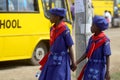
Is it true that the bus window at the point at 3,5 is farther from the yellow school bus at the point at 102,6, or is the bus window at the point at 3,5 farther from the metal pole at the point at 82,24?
the yellow school bus at the point at 102,6

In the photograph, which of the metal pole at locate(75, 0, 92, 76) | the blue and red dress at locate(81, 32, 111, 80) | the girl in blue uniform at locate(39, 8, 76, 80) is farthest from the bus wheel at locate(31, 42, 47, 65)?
the blue and red dress at locate(81, 32, 111, 80)

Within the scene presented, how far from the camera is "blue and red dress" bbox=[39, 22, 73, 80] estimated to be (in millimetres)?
6789

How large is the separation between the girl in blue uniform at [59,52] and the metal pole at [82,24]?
122 cm

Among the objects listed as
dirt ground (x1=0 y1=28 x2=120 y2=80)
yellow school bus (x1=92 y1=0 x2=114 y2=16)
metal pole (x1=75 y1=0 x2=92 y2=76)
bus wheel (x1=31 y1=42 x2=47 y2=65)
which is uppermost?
metal pole (x1=75 y1=0 x2=92 y2=76)

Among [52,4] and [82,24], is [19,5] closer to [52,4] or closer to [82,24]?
[52,4]

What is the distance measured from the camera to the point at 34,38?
40.0 feet

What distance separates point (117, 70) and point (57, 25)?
5.55 m

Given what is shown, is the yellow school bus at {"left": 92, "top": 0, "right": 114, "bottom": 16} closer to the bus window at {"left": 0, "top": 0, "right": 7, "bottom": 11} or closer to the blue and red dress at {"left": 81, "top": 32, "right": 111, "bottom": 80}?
the bus window at {"left": 0, "top": 0, "right": 7, "bottom": 11}

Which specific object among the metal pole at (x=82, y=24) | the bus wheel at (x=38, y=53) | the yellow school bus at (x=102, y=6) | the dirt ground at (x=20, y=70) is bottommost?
the dirt ground at (x=20, y=70)

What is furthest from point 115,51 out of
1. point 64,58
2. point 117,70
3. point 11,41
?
point 64,58

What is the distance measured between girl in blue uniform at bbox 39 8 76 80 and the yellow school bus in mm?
24937

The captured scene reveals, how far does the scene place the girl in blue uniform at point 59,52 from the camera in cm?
678

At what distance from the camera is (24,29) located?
11.9 meters

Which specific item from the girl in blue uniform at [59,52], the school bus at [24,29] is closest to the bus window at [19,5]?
the school bus at [24,29]
